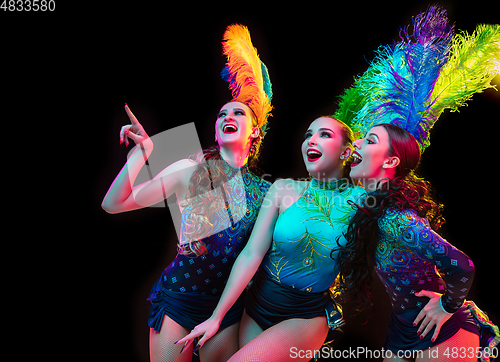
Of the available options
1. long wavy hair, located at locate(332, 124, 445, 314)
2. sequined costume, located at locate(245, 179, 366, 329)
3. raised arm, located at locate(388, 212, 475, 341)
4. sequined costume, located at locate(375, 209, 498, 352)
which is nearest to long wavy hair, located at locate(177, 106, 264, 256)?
sequined costume, located at locate(245, 179, 366, 329)

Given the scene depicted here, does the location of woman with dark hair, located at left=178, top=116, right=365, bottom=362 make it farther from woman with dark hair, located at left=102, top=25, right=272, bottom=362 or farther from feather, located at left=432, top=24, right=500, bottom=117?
feather, located at left=432, top=24, right=500, bottom=117

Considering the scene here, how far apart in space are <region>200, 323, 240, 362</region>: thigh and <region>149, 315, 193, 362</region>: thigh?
0.30 ft

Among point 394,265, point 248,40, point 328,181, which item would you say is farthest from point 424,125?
point 248,40

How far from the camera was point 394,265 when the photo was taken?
6.69 ft

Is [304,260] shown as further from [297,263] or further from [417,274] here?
[417,274]

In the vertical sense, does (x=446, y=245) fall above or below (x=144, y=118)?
below

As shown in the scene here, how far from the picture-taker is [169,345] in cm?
220

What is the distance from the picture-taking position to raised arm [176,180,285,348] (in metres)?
2.07

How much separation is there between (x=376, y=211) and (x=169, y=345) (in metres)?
1.34

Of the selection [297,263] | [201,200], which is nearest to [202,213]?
[201,200]

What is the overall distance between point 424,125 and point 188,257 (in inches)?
60.3

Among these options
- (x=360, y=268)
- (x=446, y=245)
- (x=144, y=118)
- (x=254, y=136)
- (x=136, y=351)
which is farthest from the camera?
(x=144, y=118)

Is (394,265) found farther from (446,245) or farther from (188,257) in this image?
(188,257)

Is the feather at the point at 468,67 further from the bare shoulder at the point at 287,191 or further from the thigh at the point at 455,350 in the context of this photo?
the thigh at the point at 455,350
